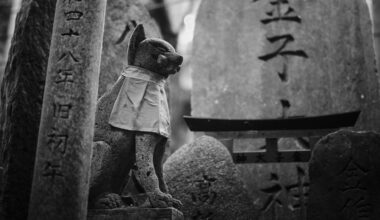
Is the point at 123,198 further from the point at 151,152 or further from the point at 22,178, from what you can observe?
the point at 22,178

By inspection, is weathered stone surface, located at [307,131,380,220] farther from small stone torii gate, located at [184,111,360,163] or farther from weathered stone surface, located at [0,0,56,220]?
weathered stone surface, located at [0,0,56,220]

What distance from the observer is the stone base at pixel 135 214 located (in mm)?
3553

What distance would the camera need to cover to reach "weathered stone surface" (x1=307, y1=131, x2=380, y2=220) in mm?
4641

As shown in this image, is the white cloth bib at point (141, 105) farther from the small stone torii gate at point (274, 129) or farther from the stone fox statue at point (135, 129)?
the small stone torii gate at point (274, 129)

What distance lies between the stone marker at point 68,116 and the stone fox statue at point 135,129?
26cm

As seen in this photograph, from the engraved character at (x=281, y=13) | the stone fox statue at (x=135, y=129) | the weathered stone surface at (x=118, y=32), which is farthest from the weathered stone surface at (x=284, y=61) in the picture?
the stone fox statue at (x=135, y=129)

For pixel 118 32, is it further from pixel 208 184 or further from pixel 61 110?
pixel 61 110

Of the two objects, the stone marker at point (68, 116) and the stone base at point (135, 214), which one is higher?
the stone marker at point (68, 116)

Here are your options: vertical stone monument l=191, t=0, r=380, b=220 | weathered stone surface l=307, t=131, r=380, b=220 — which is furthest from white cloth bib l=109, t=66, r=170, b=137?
vertical stone monument l=191, t=0, r=380, b=220

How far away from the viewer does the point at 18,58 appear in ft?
15.4

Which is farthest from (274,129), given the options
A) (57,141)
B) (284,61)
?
(57,141)

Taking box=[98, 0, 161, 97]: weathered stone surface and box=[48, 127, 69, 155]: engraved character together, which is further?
box=[98, 0, 161, 97]: weathered stone surface

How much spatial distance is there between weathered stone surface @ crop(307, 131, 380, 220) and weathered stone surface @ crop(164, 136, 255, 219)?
2.48 feet

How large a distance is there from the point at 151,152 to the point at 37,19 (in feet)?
6.91
